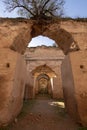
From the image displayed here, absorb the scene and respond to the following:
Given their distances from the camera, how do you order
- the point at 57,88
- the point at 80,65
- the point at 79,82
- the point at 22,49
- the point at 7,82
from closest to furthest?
1. the point at 7,82
2. the point at 79,82
3. the point at 80,65
4. the point at 22,49
5. the point at 57,88

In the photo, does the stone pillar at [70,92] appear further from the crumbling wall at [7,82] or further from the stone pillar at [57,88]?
the stone pillar at [57,88]

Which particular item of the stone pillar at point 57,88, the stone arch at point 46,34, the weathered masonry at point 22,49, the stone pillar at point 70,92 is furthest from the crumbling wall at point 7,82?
the stone pillar at point 57,88

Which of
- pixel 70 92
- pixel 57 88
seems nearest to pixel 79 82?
pixel 70 92

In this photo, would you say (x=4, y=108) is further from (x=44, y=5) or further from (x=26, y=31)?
(x=44, y=5)

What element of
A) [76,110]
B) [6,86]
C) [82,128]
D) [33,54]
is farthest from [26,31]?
[33,54]

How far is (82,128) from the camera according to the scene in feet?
13.8

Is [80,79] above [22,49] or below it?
below

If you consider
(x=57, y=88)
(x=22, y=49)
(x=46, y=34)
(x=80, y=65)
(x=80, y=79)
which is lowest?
(x=57, y=88)

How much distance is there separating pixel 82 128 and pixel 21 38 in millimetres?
3757

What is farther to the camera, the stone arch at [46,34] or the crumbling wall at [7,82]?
the stone arch at [46,34]

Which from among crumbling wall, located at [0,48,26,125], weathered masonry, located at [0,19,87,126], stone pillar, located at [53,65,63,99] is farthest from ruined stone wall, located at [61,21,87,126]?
stone pillar, located at [53,65,63,99]

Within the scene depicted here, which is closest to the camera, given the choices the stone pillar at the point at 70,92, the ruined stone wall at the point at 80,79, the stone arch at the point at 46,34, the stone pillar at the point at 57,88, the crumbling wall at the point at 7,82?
the crumbling wall at the point at 7,82

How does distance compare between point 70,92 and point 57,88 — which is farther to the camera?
point 57,88

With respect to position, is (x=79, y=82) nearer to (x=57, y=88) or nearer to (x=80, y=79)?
(x=80, y=79)
